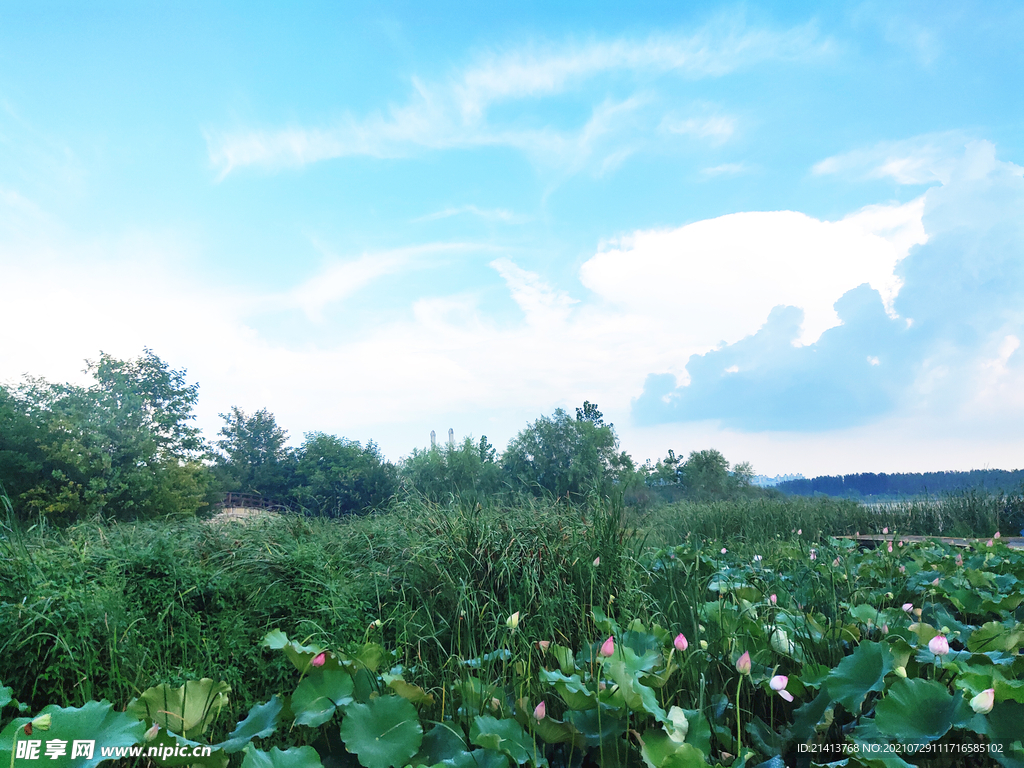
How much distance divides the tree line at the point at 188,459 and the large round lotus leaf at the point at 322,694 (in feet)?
33.3

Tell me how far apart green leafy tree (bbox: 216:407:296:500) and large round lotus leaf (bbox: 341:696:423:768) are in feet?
121

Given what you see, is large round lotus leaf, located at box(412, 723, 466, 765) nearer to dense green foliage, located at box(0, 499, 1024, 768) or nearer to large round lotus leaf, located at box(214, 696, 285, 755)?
dense green foliage, located at box(0, 499, 1024, 768)

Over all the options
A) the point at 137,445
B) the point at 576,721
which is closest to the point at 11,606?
the point at 576,721

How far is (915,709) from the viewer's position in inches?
68.4

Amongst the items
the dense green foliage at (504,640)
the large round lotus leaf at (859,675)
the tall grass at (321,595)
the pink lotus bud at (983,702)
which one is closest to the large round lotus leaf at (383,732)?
the dense green foliage at (504,640)

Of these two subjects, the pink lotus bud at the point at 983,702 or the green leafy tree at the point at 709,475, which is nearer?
the pink lotus bud at the point at 983,702

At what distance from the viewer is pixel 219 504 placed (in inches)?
1012

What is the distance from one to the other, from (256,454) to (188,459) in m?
14.3

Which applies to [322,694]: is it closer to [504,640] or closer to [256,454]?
[504,640]

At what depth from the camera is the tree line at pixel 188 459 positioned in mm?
20609

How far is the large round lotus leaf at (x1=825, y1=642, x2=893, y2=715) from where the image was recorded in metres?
1.83

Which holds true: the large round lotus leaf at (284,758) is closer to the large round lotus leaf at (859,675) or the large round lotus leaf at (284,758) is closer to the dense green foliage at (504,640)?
the dense green foliage at (504,640)

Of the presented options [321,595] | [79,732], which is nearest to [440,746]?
[79,732]

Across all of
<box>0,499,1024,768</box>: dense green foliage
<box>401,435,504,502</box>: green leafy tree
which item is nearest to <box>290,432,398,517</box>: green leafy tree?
<box>401,435,504,502</box>: green leafy tree
